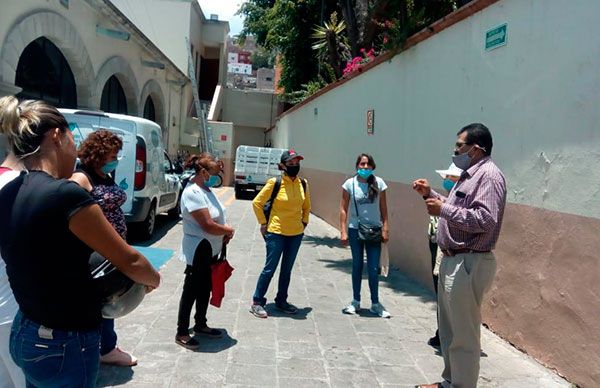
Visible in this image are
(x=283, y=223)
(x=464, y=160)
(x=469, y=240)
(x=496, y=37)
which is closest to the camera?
(x=469, y=240)

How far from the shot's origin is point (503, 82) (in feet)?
17.8

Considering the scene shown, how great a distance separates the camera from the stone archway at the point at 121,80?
1384cm

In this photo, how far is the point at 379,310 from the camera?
5.90 m

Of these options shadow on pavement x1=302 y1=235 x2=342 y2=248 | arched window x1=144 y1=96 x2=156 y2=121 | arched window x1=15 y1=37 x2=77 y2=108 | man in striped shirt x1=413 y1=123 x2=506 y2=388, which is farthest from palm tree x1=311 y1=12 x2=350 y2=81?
man in striped shirt x1=413 y1=123 x2=506 y2=388

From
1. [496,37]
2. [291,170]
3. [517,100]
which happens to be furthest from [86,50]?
[517,100]

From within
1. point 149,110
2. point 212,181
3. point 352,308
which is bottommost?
point 352,308

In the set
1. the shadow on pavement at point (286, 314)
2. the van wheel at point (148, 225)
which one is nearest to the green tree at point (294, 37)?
the van wheel at point (148, 225)

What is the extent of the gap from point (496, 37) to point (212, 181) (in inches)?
130

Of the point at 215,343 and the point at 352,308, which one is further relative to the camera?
the point at 352,308

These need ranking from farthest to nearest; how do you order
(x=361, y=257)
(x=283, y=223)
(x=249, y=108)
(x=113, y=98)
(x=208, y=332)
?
(x=249, y=108)
(x=113, y=98)
(x=361, y=257)
(x=283, y=223)
(x=208, y=332)

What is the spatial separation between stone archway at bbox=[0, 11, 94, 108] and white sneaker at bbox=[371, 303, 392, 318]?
279 inches

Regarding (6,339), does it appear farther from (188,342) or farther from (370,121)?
(370,121)

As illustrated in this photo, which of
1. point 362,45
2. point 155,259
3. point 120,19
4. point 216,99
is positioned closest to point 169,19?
point 216,99

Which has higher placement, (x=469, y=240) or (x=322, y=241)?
(x=469, y=240)
